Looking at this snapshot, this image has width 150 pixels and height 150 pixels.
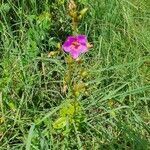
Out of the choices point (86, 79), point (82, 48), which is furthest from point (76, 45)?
point (86, 79)

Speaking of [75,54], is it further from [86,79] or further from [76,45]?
[86,79]

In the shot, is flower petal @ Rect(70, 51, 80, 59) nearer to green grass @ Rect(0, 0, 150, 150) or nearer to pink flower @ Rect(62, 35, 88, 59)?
pink flower @ Rect(62, 35, 88, 59)

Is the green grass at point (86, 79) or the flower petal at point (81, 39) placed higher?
the flower petal at point (81, 39)

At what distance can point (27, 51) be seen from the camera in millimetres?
2697

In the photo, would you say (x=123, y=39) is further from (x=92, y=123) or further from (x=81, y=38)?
(x=81, y=38)

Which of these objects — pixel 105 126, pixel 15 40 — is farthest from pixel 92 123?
pixel 15 40

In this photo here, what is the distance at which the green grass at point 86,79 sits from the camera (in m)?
2.30

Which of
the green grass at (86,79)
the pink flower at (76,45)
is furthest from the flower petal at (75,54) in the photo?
the green grass at (86,79)

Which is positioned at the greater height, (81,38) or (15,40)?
(81,38)

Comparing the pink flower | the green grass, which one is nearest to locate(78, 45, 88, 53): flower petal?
the pink flower

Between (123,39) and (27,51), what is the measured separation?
66cm

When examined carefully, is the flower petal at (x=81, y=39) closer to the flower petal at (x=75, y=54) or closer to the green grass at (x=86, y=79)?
the flower petal at (x=75, y=54)

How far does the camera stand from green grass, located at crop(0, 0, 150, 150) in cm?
230

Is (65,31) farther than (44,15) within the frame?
Yes
